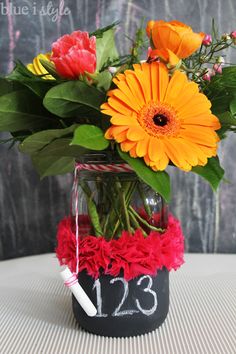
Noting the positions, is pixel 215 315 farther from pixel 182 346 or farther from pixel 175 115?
pixel 175 115

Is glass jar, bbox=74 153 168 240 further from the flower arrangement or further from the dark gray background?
the dark gray background

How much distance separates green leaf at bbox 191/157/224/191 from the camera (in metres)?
0.54

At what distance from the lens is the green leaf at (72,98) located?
1.77 feet

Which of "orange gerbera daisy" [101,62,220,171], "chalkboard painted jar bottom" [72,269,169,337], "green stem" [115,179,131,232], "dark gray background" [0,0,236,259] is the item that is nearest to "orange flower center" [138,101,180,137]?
"orange gerbera daisy" [101,62,220,171]

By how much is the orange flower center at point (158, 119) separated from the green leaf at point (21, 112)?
15cm

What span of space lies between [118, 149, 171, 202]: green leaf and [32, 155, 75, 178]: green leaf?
0.50 ft

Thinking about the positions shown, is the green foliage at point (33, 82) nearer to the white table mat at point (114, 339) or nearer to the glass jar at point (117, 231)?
the glass jar at point (117, 231)

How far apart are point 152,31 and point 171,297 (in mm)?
509

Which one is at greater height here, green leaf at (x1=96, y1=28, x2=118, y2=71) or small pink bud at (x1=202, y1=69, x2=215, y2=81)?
green leaf at (x1=96, y1=28, x2=118, y2=71)

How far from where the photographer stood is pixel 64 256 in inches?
25.6

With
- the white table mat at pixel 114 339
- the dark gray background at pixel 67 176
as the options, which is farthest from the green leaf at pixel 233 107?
the dark gray background at pixel 67 176

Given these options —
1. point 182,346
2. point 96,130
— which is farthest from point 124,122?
point 182,346

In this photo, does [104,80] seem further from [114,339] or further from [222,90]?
[114,339]

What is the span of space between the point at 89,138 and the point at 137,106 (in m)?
0.08
